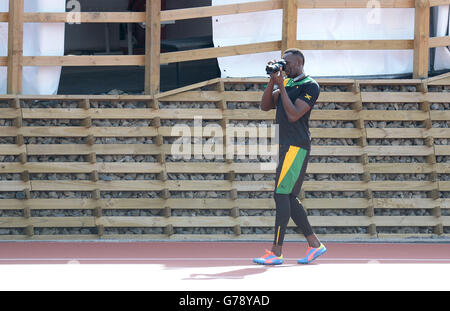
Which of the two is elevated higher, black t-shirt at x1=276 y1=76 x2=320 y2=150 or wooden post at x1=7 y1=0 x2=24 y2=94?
wooden post at x1=7 y1=0 x2=24 y2=94

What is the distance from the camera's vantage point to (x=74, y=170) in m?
10.4

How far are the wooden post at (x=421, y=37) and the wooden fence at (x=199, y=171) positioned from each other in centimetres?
49

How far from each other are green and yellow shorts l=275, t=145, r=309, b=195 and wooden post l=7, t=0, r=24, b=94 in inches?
166

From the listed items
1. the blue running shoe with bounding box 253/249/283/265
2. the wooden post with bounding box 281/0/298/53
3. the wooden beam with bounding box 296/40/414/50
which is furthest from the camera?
the wooden beam with bounding box 296/40/414/50

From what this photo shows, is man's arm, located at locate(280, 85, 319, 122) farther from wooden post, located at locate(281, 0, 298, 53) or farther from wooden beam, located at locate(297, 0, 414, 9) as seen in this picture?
wooden beam, located at locate(297, 0, 414, 9)

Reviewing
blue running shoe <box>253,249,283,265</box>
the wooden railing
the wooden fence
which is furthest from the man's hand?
the wooden railing

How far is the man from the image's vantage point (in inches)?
319

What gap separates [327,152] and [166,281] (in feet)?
13.6

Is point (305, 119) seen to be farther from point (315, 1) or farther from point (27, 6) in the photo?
point (27, 6)

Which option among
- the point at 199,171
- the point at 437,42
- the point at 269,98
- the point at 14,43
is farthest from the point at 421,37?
the point at 14,43

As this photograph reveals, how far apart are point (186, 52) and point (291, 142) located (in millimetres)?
3240

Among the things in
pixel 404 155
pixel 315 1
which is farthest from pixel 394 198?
pixel 315 1

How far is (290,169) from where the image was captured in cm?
816

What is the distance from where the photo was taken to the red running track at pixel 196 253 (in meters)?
8.67
